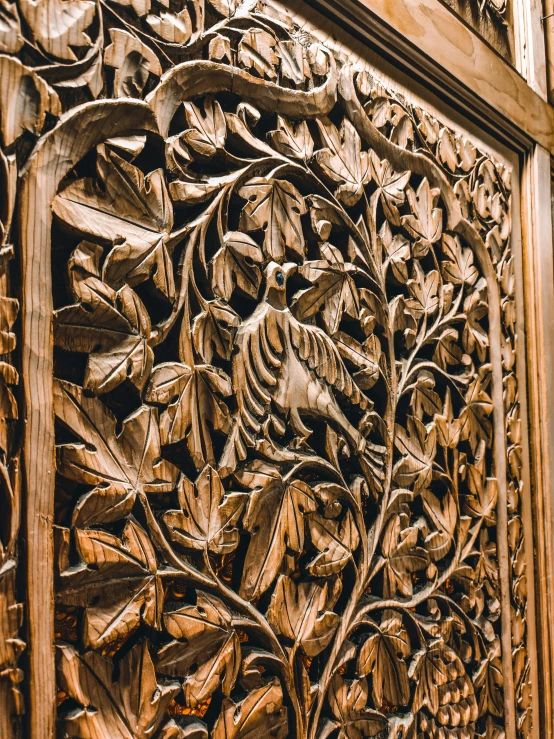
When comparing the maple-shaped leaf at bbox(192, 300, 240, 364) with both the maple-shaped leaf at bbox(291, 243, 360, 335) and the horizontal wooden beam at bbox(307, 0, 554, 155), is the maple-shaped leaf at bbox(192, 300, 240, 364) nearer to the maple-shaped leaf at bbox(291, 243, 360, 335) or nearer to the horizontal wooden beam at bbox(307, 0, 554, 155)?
the maple-shaped leaf at bbox(291, 243, 360, 335)

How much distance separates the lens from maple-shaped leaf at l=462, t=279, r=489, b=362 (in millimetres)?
856

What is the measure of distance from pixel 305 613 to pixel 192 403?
0.80ft

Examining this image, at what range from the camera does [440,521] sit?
0.78m

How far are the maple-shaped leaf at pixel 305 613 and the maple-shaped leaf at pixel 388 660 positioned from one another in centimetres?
6

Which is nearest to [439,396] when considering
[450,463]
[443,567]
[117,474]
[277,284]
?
[450,463]

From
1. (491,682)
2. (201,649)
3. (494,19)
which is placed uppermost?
(494,19)

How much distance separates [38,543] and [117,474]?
0.08 m

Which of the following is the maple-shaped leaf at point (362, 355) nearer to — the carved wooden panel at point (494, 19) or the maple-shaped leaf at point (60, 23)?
the maple-shaped leaf at point (60, 23)

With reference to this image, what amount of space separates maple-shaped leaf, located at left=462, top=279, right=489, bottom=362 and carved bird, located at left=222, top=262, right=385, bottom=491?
25cm

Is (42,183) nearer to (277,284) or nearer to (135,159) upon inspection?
(135,159)

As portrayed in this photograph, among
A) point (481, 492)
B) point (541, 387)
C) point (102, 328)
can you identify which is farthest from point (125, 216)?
Answer: point (541, 387)

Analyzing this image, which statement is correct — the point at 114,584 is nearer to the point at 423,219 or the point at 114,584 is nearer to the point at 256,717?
the point at 256,717

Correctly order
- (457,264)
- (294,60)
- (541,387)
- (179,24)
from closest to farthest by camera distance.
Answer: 1. (179,24)
2. (294,60)
3. (457,264)
4. (541,387)

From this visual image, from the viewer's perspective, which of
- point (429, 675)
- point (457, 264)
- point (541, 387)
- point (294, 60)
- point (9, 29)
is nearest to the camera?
point (9, 29)
